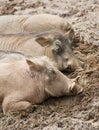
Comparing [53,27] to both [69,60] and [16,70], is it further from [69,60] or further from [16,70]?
[16,70]

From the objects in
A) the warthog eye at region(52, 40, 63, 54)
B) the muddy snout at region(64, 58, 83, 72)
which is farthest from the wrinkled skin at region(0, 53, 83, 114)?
the warthog eye at region(52, 40, 63, 54)

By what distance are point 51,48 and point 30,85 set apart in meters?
1.20

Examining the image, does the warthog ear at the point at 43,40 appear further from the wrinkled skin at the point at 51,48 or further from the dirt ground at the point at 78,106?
the dirt ground at the point at 78,106

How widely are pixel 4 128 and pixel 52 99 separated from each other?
2.15 ft

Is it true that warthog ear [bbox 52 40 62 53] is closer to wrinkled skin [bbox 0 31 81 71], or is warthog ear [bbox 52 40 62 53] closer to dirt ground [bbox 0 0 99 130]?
wrinkled skin [bbox 0 31 81 71]

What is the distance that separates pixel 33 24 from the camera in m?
7.37

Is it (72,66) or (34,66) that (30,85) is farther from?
(72,66)

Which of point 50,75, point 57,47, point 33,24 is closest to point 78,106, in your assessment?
point 50,75

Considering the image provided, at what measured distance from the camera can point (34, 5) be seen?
8.61 meters

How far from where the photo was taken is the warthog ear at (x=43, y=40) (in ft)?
20.3

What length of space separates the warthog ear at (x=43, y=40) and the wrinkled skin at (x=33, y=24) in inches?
32.3

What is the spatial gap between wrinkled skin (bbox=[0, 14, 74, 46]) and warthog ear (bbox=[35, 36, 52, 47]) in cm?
82

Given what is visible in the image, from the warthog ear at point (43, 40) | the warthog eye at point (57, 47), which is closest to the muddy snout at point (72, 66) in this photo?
the warthog eye at point (57, 47)

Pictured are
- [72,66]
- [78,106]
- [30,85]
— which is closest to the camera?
[78,106]
